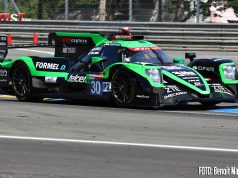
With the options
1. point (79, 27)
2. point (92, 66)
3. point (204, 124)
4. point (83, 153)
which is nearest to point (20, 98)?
point (92, 66)

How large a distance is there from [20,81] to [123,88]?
2.61 m

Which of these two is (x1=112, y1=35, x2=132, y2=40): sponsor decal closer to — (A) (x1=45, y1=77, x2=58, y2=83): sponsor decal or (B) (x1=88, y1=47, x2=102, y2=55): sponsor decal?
(B) (x1=88, y1=47, x2=102, y2=55): sponsor decal

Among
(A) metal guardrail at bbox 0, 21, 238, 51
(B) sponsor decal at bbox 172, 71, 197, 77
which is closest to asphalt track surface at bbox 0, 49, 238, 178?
(B) sponsor decal at bbox 172, 71, 197, 77

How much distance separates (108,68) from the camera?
1227cm

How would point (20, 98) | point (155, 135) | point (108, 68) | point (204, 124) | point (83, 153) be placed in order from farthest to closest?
point (20, 98), point (108, 68), point (204, 124), point (155, 135), point (83, 153)

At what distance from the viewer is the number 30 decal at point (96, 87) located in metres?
12.4

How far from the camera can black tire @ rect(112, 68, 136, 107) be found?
1187 centimetres

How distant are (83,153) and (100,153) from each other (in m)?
0.21

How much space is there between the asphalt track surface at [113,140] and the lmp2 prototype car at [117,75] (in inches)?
12.1

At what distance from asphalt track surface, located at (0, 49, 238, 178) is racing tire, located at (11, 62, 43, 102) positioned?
0.73 metres

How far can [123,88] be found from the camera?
12.0 metres

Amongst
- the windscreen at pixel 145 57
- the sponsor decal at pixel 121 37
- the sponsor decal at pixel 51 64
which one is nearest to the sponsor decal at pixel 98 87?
the windscreen at pixel 145 57

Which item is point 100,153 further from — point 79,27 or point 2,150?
point 79,27

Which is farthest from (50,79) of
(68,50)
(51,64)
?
(68,50)
